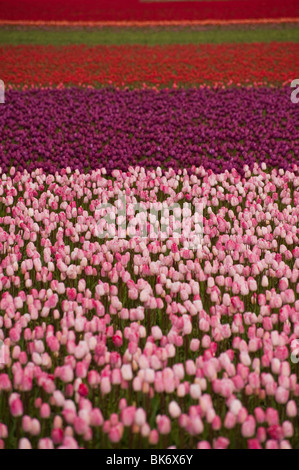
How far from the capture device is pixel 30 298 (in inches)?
187

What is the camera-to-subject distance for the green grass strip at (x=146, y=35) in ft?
94.1

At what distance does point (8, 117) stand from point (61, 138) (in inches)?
94.2

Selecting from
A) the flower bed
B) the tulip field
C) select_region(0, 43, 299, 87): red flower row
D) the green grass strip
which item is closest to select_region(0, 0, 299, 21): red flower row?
the green grass strip

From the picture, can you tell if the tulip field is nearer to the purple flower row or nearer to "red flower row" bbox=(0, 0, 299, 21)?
the purple flower row

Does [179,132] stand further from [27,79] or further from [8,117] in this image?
[27,79]

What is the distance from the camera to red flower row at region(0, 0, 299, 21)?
34.0 meters

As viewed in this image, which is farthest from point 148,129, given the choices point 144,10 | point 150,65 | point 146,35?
point 144,10

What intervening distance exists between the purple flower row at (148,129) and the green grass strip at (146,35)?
13.0m

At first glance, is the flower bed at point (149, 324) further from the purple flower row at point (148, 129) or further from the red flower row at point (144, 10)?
the red flower row at point (144, 10)

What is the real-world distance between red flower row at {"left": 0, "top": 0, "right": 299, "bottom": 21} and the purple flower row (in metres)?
19.3

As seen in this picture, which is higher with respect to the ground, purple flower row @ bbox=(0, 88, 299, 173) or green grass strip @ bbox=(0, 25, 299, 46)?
green grass strip @ bbox=(0, 25, 299, 46)

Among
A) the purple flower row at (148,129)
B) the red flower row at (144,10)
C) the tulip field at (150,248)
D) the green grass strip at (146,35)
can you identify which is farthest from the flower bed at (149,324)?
the red flower row at (144,10)

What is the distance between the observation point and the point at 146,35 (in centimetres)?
3078

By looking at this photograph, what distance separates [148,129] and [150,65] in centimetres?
968
